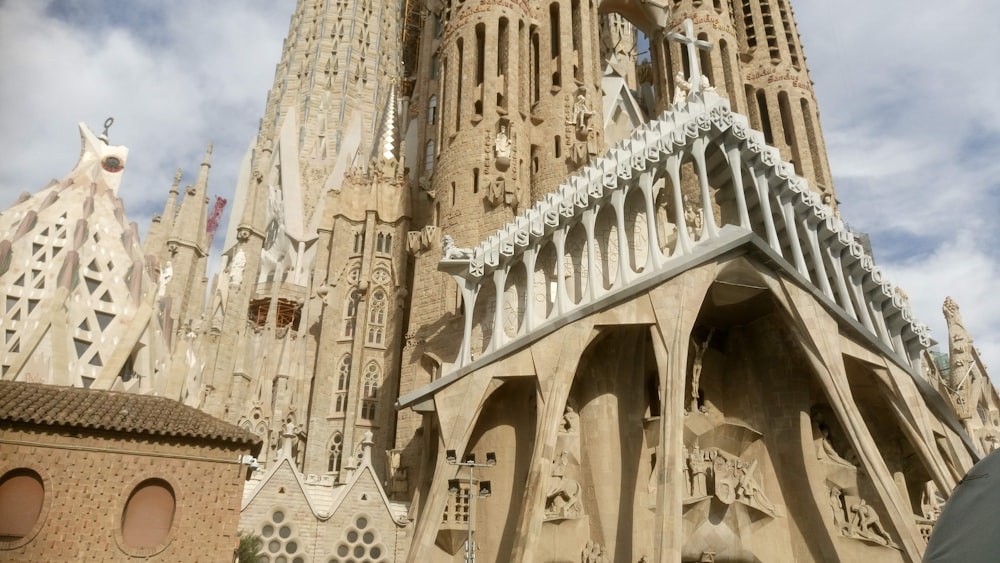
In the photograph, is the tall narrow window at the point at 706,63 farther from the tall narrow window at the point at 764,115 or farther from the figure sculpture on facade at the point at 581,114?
the figure sculpture on facade at the point at 581,114

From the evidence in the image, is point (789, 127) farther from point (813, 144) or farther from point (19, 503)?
point (19, 503)

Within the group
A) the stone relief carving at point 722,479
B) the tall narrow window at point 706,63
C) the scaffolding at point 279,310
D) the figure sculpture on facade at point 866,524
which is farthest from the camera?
the scaffolding at point 279,310

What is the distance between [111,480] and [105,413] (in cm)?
114

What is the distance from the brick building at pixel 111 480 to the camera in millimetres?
11508

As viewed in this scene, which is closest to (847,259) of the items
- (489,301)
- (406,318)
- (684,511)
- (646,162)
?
(646,162)

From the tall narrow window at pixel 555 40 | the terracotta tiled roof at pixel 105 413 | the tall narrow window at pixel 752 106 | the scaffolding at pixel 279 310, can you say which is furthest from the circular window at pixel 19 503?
the tall narrow window at pixel 752 106

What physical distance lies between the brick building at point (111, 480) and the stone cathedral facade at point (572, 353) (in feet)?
12.2

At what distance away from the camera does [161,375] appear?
1764 centimetres

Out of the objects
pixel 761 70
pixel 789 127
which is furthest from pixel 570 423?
pixel 761 70

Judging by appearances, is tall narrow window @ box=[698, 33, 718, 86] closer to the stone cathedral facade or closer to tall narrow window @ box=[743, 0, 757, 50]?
tall narrow window @ box=[743, 0, 757, 50]

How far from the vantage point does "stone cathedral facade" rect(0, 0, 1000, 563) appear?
16.0 meters

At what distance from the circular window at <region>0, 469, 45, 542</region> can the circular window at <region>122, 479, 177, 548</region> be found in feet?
4.19

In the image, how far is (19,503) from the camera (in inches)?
452

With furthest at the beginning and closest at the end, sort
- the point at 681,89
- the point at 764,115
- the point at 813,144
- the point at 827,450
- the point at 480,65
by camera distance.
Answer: the point at 764,115
the point at 813,144
the point at 480,65
the point at 681,89
the point at 827,450
